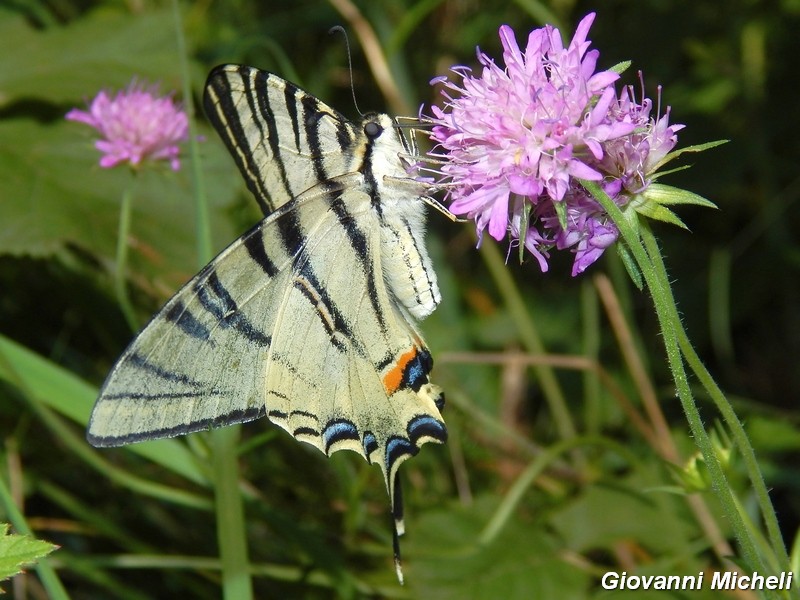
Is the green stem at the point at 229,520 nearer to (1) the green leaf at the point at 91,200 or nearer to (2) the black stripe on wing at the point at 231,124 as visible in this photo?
(2) the black stripe on wing at the point at 231,124

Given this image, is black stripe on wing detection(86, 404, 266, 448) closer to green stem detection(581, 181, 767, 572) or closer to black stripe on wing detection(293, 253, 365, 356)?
black stripe on wing detection(293, 253, 365, 356)

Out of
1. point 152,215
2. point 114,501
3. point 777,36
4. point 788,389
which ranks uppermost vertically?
point 777,36

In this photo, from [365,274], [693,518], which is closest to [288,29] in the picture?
[365,274]

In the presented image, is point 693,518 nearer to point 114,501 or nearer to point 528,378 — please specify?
point 528,378

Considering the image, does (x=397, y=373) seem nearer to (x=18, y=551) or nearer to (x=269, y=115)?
(x=269, y=115)

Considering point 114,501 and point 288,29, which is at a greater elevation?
point 288,29

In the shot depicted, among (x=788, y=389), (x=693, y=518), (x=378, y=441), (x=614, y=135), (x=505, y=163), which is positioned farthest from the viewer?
(x=788, y=389)

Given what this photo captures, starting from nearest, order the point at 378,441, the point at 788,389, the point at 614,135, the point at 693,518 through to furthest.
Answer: the point at 614,135 → the point at 378,441 → the point at 693,518 → the point at 788,389
